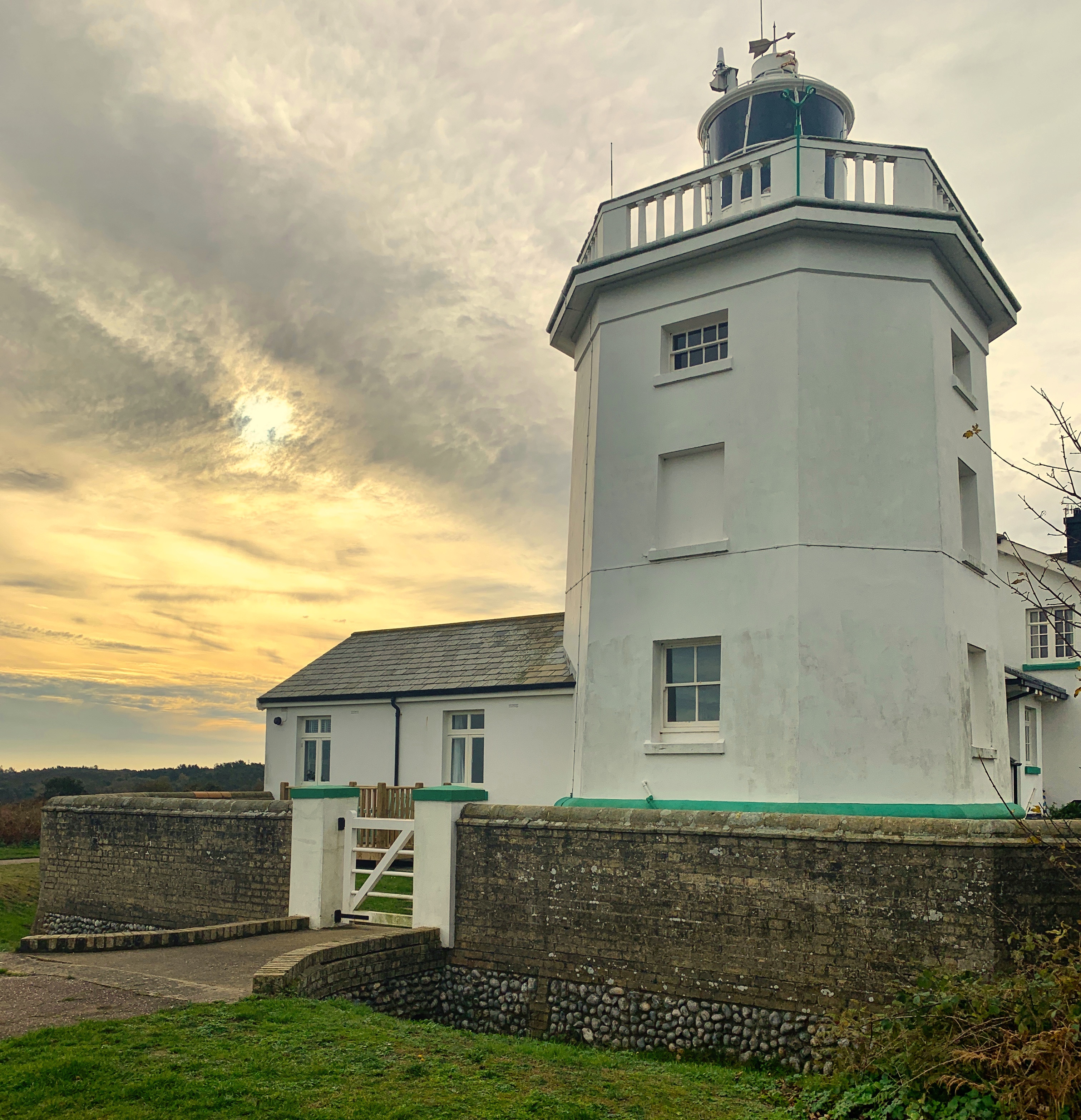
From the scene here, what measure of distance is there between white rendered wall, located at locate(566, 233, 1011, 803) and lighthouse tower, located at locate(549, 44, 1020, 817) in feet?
0.11

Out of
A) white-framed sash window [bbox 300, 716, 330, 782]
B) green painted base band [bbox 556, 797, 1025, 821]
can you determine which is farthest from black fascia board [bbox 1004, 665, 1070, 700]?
white-framed sash window [bbox 300, 716, 330, 782]

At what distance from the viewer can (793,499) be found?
1323 cm

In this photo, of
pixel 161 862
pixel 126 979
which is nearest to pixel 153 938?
pixel 126 979

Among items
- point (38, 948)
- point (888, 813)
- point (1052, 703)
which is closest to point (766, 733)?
point (888, 813)

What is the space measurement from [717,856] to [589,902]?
1703 mm

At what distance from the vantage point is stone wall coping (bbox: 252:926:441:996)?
9.05 metres

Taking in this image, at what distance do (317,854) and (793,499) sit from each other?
8.28 meters

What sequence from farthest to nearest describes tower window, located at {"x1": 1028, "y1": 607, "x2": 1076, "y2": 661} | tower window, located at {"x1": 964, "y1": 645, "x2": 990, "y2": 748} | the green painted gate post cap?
tower window, located at {"x1": 1028, "y1": 607, "x2": 1076, "y2": 661} < tower window, located at {"x1": 964, "y1": 645, "x2": 990, "y2": 748} < the green painted gate post cap

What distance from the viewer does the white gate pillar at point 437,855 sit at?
1212 cm

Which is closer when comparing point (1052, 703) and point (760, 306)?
point (760, 306)

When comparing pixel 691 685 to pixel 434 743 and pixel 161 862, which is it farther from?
pixel 161 862

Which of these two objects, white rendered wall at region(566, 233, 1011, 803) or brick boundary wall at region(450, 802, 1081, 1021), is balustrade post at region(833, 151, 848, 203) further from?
brick boundary wall at region(450, 802, 1081, 1021)

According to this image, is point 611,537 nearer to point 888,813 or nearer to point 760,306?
point 760,306

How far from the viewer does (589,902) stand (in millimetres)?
11102
